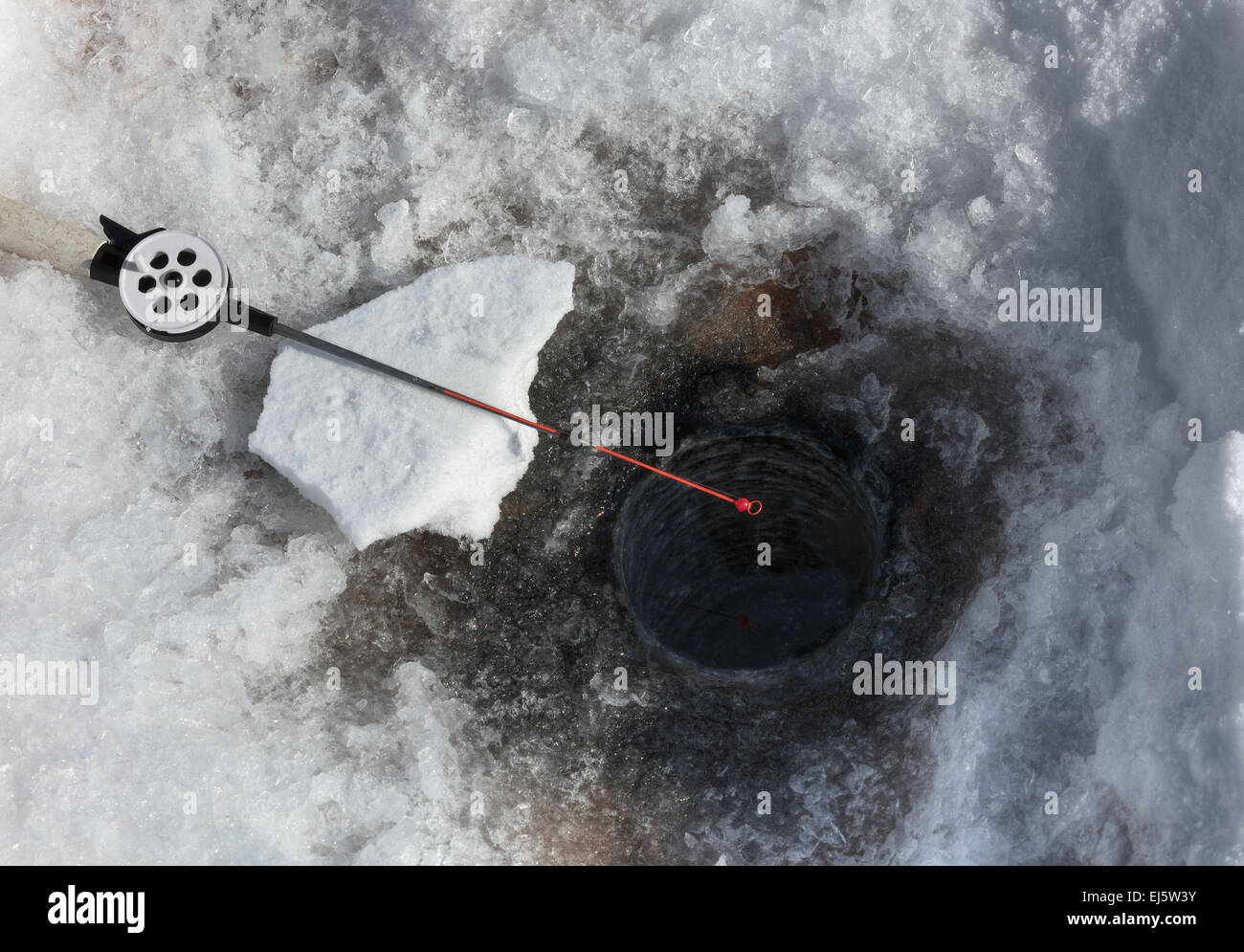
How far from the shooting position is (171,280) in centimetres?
384

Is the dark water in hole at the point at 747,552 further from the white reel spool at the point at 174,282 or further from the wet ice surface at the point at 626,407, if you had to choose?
the white reel spool at the point at 174,282

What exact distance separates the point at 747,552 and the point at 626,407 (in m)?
1.38

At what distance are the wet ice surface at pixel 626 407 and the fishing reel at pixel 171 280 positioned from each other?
0.24 meters

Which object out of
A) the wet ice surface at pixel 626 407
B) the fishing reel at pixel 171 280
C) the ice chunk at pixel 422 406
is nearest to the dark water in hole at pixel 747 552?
the wet ice surface at pixel 626 407

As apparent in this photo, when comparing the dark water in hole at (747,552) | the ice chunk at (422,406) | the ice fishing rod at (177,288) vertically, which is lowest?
the dark water in hole at (747,552)

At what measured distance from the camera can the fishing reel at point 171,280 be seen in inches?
150

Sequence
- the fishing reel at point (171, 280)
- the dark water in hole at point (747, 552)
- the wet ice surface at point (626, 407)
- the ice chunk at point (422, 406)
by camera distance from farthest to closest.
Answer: the dark water in hole at point (747, 552)
the fishing reel at point (171, 280)
the ice chunk at point (422, 406)
the wet ice surface at point (626, 407)

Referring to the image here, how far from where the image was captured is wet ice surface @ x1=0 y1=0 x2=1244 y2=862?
350 cm

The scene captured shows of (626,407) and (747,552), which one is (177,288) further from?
(747,552)

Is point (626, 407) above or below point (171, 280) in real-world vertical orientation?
below

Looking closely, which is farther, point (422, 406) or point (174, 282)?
point (174, 282)

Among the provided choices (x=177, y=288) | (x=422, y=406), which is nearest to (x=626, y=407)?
(x=422, y=406)

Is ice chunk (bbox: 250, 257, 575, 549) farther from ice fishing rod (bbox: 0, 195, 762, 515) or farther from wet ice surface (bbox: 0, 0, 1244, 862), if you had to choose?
wet ice surface (bbox: 0, 0, 1244, 862)

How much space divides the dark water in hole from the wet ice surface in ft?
0.63
